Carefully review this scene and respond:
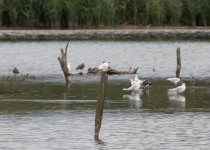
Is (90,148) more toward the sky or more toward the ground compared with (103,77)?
more toward the ground

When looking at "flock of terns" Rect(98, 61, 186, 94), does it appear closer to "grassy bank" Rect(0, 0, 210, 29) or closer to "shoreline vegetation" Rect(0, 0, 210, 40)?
"shoreline vegetation" Rect(0, 0, 210, 40)

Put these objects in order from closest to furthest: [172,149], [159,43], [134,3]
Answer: [172,149] < [159,43] < [134,3]

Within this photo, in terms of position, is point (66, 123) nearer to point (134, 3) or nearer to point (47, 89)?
point (47, 89)

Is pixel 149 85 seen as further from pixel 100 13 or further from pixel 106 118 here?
pixel 100 13

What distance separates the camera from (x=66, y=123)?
33562 millimetres

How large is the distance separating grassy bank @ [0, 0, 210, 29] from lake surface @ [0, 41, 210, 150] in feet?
92.0

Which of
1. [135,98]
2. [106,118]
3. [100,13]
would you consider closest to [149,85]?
[135,98]

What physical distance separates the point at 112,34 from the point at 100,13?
13.1 ft

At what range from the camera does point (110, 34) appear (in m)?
85.2

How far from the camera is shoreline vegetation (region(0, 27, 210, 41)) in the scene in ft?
271

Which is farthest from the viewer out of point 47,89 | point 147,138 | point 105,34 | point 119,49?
point 105,34

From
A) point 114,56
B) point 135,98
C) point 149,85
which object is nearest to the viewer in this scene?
point 135,98

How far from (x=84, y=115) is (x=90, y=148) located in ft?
20.6

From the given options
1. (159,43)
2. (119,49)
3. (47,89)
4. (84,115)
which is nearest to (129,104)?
(84,115)
